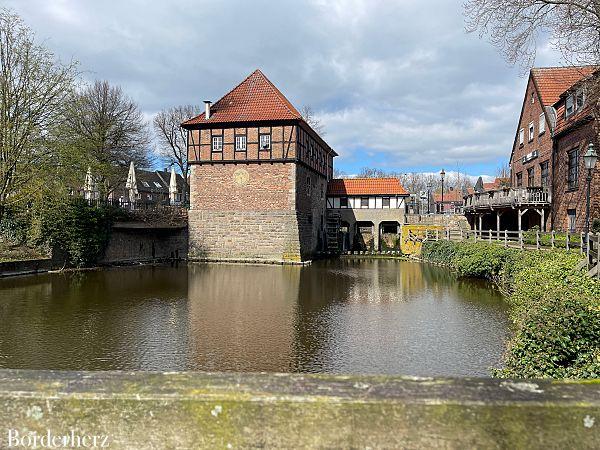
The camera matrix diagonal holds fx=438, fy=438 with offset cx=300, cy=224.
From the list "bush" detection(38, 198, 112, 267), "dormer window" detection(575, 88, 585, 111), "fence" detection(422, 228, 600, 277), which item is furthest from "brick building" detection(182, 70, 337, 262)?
"dormer window" detection(575, 88, 585, 111)

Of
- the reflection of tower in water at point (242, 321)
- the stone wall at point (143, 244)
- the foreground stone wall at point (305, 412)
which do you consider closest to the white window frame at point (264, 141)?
the stone wall at point (143, 244)

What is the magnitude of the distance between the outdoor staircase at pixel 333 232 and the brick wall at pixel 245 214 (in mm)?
6454

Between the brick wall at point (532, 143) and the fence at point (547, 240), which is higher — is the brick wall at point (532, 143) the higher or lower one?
the higher one

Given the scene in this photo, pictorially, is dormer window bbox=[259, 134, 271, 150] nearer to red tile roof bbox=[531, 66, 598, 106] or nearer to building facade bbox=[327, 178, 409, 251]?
building facade bbox=[327, 178, 409, 251]

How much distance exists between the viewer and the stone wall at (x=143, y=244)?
25.1m

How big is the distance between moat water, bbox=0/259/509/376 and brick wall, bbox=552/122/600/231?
20.1 feet

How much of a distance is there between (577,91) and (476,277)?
29.1ft

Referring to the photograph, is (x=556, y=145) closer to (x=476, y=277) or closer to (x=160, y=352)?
(x=476, y=277)

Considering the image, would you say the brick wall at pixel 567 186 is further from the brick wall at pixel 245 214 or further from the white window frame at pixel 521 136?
the brick wall at pixel 245 214

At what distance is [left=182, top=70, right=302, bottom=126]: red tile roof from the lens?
86.3 ft

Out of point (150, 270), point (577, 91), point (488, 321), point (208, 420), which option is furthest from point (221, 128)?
point (208, 420)

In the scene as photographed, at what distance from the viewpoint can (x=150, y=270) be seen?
22562 mm

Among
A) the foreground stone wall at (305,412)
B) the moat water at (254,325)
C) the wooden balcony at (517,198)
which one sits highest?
the wooden balcony at (517,198)

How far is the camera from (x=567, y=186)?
798 inches
